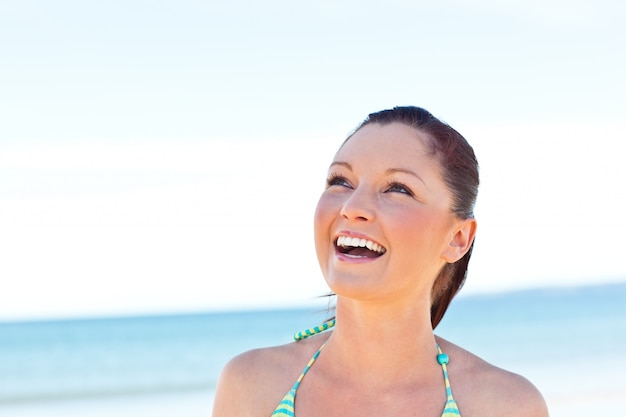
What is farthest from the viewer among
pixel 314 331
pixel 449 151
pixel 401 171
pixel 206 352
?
pixel 206 352

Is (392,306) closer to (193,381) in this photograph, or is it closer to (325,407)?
(325,407)

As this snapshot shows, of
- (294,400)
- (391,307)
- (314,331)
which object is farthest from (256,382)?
(391,307)

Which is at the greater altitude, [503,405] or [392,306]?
[392,306]

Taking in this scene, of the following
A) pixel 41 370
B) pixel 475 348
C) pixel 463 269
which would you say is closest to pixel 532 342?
pixel 475 348

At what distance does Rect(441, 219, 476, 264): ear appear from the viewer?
3.25 m

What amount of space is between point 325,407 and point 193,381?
11680 mm

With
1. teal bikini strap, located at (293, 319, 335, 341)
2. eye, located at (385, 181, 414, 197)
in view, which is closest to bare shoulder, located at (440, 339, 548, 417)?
teal bikini strap, located at (293, 319, 335, 341)

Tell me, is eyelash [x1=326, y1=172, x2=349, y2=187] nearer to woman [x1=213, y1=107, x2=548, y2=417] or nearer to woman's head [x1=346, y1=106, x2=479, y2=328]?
woman [x1=213, y1=107, x2=548, y2=417]

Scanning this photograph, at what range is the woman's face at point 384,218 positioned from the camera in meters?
2.96

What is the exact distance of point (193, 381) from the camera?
47.8 feet

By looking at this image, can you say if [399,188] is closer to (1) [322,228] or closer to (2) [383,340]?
(1) [322,228]

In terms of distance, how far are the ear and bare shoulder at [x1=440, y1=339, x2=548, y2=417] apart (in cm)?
34

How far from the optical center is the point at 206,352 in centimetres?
2098

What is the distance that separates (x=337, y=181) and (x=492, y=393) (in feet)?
2.63
